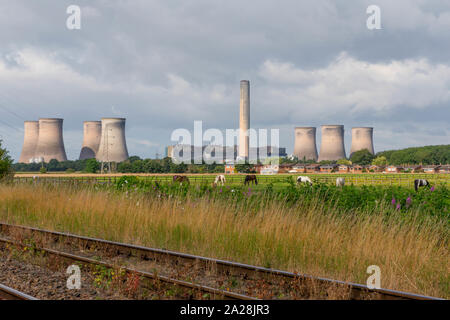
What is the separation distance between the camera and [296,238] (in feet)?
22.4

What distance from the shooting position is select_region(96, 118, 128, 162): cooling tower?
69062 millimetres

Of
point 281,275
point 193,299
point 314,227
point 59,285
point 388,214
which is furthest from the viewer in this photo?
point 388,214

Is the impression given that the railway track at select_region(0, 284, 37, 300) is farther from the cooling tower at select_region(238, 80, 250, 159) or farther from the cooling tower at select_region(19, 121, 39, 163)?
the cooling tower at select_region(238, 80, 250, 159)

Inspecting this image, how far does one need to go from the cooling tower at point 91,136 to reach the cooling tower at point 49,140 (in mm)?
6317

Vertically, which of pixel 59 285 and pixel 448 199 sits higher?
pixel 448 199

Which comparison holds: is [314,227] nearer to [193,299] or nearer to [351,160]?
[193,299]

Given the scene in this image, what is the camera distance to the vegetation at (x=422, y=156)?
11994 cm

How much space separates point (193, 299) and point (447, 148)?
13818cm

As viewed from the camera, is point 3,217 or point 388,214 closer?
point 388,214

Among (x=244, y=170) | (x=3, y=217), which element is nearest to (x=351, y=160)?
(x=244, y=170)

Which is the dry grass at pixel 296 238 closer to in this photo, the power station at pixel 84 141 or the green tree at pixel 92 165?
the power station at pixel 84 141

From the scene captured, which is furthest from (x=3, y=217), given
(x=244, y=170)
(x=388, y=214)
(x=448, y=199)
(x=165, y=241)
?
(x=244, y=170)

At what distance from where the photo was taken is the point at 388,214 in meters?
8.18
